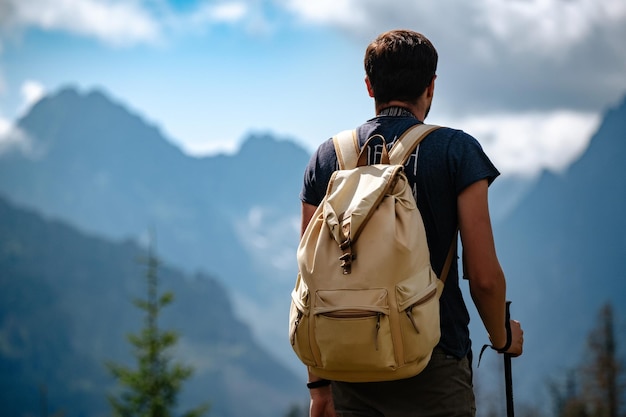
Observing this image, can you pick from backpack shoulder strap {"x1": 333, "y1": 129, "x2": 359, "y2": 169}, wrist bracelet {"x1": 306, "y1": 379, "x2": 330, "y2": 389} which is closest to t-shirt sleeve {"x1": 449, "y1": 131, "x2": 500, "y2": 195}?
backpack shoulder strap {"x1": 333, "y1": 129, "x2": 359, "y2": 169}

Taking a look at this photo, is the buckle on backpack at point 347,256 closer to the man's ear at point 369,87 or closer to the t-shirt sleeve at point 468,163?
the t-shirt sleeve at point 468,163

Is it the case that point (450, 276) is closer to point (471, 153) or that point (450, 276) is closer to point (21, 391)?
point (471, 153)

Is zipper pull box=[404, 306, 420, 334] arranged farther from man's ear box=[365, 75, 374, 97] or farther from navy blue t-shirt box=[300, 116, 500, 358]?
man's ear box=[365, 75, 374, 97]

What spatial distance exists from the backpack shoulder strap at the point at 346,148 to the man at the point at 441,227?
8 centimetres

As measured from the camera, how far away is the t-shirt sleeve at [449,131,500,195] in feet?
9.34

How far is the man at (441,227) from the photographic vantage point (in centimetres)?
285

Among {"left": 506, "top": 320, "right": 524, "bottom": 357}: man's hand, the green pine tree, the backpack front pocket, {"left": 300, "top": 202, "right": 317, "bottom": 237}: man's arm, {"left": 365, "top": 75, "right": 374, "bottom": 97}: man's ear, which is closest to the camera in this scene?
the backpack front pocket

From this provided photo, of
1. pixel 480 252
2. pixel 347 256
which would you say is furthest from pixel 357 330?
pixel 480 252

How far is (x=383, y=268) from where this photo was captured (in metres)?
2.70

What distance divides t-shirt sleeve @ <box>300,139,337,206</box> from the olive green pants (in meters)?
0.85

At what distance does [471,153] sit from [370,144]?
425 mm

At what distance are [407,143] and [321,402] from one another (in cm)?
117

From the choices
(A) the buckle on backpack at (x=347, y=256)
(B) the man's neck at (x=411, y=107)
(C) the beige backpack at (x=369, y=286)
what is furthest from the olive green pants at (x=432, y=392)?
(B) the man's neck at (x=411, y=107)

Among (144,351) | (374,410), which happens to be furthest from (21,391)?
(374,410)
